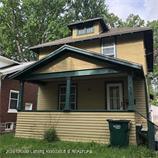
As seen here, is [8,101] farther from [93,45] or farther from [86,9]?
[86,9]

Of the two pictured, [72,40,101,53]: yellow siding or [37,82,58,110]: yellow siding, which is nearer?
[72,40,101,53]: yellow siding

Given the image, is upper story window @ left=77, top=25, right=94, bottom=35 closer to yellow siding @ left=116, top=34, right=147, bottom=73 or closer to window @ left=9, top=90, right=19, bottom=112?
yellow siding @ left=116, top=34, right=147, bottom=73

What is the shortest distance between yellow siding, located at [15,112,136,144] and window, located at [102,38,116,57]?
477cm

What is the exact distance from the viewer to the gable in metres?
9.98

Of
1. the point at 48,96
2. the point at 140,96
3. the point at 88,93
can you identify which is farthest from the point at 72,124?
the point at 48,96

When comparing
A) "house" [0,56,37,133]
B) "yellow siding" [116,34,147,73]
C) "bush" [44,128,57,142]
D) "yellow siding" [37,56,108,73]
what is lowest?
"bush" [44,128,57,142]

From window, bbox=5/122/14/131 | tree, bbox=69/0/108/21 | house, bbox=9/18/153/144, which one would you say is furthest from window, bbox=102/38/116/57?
tree, bbox=69/0/108/21

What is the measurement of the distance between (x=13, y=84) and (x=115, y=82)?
712 cm

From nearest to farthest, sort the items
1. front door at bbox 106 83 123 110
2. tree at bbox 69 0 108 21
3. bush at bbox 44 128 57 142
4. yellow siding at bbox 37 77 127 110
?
bush at bbox 44 128 57 142 < front door at bbox 106 83 123 110 < yellow siding at bbox 37 77 127 110 < tree at bbox 69 0 108 21

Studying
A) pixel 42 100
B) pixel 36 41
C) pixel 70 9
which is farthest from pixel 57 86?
pixel 70 9

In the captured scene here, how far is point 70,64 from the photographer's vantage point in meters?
10.5

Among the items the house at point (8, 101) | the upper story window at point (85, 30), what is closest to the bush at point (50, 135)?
the house at point (8, 101)

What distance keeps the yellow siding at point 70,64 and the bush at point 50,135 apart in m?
2.94

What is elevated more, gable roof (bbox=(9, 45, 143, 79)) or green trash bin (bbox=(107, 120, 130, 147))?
gable roof (bbox=(9, 45, 143, 79))
